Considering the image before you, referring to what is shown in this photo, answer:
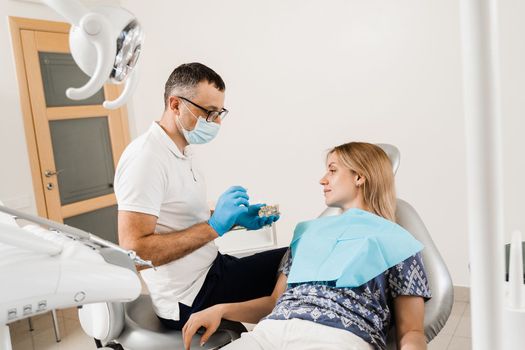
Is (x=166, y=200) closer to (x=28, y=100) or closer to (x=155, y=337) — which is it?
(x=155, y=337)

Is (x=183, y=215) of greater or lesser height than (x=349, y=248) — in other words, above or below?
above

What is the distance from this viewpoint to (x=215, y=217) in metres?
1.54

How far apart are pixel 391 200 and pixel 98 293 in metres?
1.29

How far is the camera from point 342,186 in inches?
64.2

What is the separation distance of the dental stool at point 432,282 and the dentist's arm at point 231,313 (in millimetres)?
398

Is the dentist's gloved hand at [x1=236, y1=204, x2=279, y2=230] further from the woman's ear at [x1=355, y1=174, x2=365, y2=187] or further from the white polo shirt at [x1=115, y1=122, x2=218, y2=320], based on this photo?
the woman's ear at [x1=355, y1=174, x2=365, y2=187]

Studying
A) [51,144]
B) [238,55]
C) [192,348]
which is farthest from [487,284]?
[51,144]

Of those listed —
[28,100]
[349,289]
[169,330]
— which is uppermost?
[28,100]

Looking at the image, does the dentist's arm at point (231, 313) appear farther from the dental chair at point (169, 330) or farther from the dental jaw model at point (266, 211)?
the dental jaw model at point (266, 211)

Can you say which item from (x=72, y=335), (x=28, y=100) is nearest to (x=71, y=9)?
(x=72, y=335)

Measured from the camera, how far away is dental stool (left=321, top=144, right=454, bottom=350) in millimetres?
1309

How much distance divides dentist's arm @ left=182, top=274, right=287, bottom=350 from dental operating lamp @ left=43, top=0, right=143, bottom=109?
91 centimetres

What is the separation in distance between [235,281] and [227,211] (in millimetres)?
258

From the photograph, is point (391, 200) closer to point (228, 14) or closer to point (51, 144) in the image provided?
point (228, 14)
